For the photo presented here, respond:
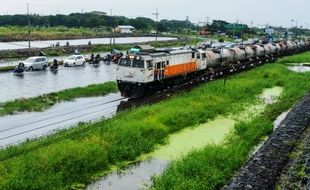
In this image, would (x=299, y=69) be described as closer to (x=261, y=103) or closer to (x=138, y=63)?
(x=261, y=103)

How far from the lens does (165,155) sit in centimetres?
1980

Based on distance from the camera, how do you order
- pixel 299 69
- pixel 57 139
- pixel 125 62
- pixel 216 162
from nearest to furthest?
1. pixel 216 162
2. pixel 57 139
3. pixel 125 62
4. pixel 299 69

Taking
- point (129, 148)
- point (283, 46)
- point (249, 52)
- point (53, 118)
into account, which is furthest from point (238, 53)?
point (129, 148)

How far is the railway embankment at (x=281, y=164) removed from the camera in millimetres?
14352

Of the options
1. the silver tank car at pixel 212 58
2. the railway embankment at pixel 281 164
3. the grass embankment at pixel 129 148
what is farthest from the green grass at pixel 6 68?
the railway embankment at pixel 281 164

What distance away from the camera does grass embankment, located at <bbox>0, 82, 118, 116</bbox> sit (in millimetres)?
26562

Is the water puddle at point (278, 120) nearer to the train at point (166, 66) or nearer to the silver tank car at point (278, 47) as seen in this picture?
the train at point (166, 66)

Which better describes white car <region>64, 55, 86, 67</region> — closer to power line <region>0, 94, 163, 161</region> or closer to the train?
the train

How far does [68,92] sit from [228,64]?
23498 mm

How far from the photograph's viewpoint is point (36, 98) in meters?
29.3

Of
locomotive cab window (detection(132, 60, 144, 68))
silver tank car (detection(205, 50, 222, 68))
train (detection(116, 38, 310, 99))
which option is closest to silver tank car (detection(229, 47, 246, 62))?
train (detection(116, 38, 310, 99))

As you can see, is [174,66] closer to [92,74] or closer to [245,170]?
[92,74]

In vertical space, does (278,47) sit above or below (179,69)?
above

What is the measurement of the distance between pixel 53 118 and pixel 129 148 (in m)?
7.48
